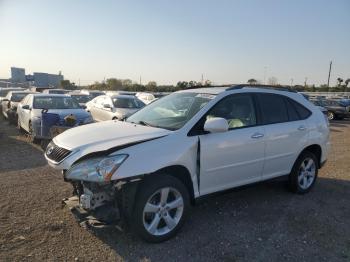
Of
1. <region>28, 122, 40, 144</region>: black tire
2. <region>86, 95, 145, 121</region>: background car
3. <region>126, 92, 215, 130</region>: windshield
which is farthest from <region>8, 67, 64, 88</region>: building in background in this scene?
<region>126, 92, 215, 130</region>: windshield

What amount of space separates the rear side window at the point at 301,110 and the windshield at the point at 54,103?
754 cm

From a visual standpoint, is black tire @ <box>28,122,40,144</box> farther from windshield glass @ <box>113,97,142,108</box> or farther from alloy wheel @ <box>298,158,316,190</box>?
alloy wheel @ <box>298,158,316,190</box>

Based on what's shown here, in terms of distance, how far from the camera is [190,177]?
432 cm

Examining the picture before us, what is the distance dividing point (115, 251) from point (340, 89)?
216 feet

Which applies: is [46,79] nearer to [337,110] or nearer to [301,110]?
[337,110]

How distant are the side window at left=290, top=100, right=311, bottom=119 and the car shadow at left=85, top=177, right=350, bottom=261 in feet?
4.44

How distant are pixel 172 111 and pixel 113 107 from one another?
30.2 ft

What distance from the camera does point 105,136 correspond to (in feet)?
13.9

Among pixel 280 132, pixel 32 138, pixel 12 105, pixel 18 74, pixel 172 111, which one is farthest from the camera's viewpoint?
pixel 18 74

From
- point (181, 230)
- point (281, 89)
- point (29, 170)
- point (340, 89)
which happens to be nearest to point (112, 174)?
point (181, 230)

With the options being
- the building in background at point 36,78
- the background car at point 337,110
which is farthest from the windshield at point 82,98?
the building in background at point 36,78

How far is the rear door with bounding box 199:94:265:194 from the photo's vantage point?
176 inches

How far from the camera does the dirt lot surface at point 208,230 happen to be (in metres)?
3.86

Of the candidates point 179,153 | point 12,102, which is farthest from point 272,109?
point 12,102
